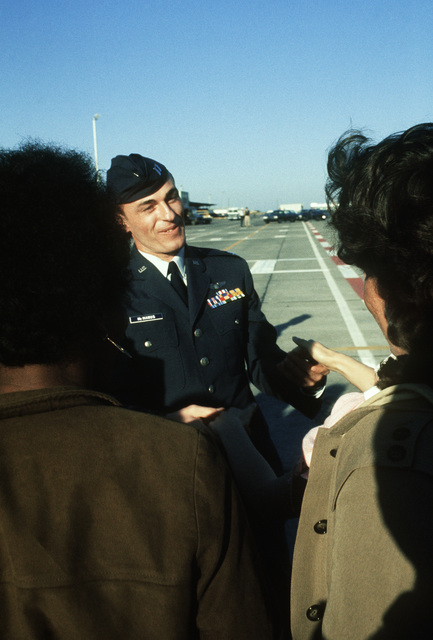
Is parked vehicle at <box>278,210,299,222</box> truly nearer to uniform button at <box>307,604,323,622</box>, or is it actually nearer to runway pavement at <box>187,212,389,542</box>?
runway pavement at <box>187,212,389,542</box>

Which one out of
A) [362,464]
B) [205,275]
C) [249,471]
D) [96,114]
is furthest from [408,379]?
[96,114]

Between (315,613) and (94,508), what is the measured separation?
0.56m

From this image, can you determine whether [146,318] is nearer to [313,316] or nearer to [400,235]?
[400,235]

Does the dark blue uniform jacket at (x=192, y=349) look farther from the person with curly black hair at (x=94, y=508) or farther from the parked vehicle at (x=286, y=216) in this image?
the parked vehicle at (x=286, y=216)

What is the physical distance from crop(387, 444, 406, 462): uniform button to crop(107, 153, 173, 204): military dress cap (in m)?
1.86

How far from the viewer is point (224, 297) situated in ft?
8.45

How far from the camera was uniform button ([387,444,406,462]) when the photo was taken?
3.26 ft

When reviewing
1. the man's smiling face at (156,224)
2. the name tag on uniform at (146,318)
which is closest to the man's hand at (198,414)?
the name tag on uniform at (146,318)

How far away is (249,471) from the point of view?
1.71 meters

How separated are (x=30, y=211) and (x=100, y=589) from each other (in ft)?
2.61

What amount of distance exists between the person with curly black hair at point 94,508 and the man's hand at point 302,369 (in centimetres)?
131

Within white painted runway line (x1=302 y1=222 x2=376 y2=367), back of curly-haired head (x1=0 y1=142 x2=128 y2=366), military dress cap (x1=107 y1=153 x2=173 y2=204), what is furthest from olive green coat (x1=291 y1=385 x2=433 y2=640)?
white painted runway line (x1=302 y1=222 x2=376 y2=367)

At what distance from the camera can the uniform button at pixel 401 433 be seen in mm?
1026

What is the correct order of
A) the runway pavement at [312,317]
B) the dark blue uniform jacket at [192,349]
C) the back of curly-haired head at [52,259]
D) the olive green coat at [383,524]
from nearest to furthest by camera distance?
1. the olive green coat at [383,524]
2. the back of curly-haired head at [52,259]
3. the dark blue uniform jacket at [192,349]
4. the runway pavement at [312,317]
